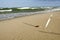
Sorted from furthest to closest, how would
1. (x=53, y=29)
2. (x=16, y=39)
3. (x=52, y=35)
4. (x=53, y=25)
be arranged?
(x=53, y=25) → (x=53, y=29) → (x=52, y=35) → (x=16, y=39)

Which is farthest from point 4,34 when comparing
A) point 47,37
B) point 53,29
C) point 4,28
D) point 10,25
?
point 53,29

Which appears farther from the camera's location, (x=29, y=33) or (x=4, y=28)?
(x=4, y=28)

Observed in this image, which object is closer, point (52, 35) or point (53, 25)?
point (52, 35)

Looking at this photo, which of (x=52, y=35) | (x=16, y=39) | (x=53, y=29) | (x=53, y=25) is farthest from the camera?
(x=53, y=25)

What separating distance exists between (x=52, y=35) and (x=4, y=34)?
7.28 ft

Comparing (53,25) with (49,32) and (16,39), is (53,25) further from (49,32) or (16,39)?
(16,39)

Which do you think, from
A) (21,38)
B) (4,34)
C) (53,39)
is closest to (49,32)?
(53,39)

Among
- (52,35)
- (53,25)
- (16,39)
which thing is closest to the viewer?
(16,39)

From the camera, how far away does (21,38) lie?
245 inches

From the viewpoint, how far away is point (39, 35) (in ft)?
21.5

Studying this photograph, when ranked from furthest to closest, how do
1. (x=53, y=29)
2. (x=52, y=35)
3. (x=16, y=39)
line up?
(x=53, y=29) < (x=52, y=35) < (x=16, y=39)

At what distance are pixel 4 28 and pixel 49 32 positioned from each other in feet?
7.87

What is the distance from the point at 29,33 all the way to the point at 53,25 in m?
1.86

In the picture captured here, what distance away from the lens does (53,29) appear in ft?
24.6
